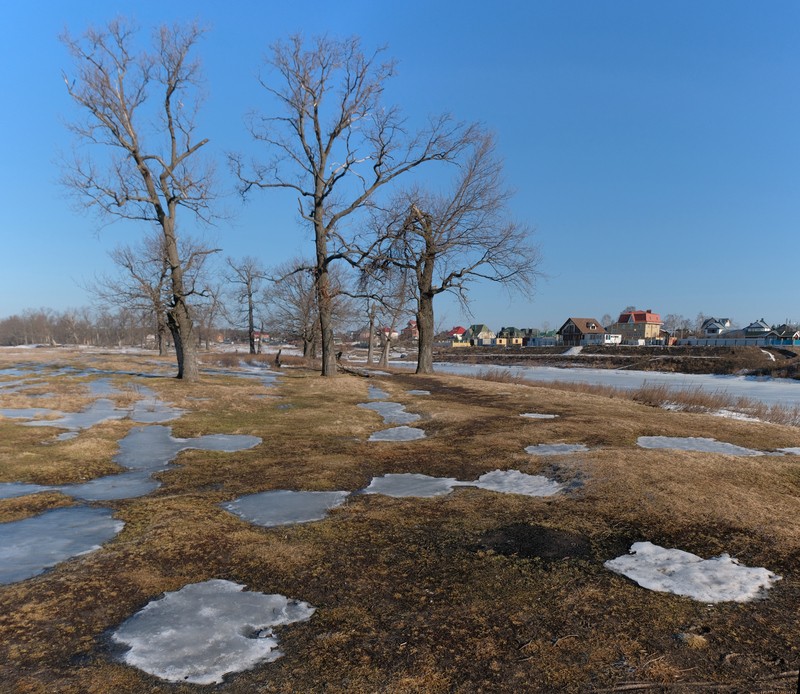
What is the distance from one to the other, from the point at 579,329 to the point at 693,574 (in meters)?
107

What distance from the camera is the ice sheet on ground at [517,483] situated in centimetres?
600

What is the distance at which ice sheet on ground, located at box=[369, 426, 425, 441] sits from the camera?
378 inches

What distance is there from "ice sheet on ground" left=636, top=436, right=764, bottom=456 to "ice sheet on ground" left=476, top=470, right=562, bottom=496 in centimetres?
295

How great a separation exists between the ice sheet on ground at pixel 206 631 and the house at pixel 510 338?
427 feet

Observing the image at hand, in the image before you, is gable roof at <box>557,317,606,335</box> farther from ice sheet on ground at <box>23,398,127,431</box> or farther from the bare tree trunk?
ice sheet on ground at <box>23,398,127,431</box>

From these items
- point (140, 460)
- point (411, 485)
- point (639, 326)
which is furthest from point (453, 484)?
point (639, 326)

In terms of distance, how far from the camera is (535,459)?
289 inches

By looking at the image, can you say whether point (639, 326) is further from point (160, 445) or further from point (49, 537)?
point (49, 537)

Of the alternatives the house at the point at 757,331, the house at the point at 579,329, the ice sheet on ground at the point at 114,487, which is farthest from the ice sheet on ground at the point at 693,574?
the house at the point at 579,329

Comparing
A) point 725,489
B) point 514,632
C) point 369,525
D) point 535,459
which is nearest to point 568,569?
point 514,632

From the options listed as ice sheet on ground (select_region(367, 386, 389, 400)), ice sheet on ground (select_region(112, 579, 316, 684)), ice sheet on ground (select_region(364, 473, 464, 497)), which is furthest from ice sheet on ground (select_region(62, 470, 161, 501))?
ice sheet on ground (select_region(367, 386, 389, 400))

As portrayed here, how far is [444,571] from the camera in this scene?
3.87 metres

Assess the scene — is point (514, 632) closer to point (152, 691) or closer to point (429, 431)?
point (152, 691)

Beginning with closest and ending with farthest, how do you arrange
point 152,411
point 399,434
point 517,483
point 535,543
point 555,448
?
point 535,543 → point 517,483 → point 555,448 → point 399,434 → point 152,411
